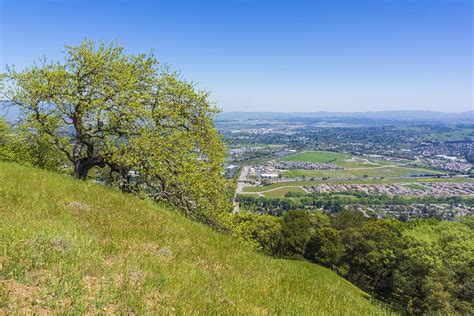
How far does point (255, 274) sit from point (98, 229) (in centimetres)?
437

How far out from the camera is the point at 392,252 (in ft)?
156

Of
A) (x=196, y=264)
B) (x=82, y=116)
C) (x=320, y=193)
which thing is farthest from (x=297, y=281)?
(x=320, y=193)

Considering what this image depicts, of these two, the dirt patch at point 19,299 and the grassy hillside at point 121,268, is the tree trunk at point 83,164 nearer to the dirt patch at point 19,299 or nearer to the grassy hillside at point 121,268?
the grassy hillside at point 121,268

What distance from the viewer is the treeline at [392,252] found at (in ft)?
113

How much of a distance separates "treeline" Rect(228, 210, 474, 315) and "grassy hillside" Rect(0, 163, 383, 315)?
10.4 m

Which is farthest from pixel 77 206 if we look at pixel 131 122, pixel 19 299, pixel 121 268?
pixel 131 122

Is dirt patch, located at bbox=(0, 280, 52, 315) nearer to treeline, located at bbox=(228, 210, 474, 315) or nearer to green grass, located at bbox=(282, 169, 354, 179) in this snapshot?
treeline, located at bbox=(228, 210, 474, 315)

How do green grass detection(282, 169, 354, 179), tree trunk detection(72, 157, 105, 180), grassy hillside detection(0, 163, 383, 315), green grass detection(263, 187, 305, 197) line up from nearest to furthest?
1. grassy hillside detection(0, 163, 383, 315)
2. tree trunk detection(72, 157, 105, 180)
3. green grass detection(263, 187, 305, 197)
4. green grass detection(282, 169, 354, 179)

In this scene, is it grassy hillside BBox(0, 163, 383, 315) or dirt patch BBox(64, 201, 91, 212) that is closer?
grassy hillside BBox(0, 163, 383, 315)

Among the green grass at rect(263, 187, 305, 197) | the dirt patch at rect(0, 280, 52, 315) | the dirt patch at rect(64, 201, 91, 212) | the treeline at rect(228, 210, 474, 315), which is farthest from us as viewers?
the green grass at rect(263, 187, 305, 197)

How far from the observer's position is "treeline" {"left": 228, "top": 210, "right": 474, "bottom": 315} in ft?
113

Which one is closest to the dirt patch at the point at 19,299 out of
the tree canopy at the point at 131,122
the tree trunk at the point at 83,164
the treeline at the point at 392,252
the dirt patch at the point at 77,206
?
the dirt patch at the point at 77,206

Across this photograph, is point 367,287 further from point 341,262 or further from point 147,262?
point 147,262

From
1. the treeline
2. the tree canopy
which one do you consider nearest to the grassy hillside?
the tree canopy
